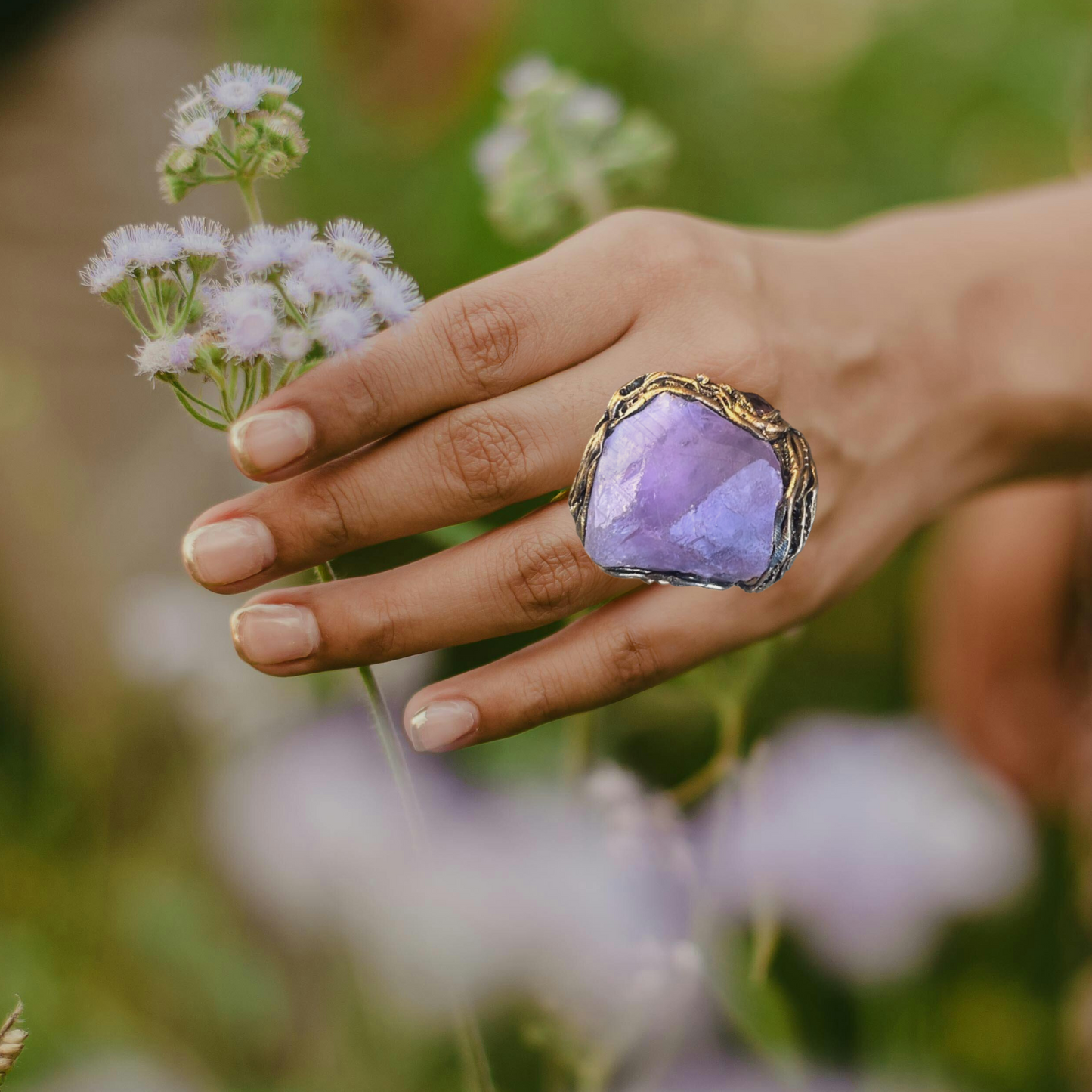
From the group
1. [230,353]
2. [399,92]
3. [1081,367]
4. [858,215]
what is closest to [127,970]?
[230,353]

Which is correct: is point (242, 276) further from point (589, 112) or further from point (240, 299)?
point (589, 112)

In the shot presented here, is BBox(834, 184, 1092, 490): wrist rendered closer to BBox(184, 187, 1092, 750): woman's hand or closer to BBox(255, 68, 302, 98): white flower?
BBox(184, 187, 1092, 750): woman's hand

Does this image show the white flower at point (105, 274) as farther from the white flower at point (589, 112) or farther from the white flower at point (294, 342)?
the white flower at point (589, 112)

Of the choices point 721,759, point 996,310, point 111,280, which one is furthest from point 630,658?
point 996,310

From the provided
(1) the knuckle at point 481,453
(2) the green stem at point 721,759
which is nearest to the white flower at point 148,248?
(1) the knuckle at point 481,453

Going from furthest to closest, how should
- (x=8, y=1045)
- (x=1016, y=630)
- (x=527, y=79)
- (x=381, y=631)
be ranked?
(x=1016, y=630) < (x=527, y=79) < (x=381, y=631) < (x=8, y=1045)

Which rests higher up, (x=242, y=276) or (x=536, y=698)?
(x=242, y=276)

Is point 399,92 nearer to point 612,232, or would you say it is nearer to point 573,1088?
point 612,232
